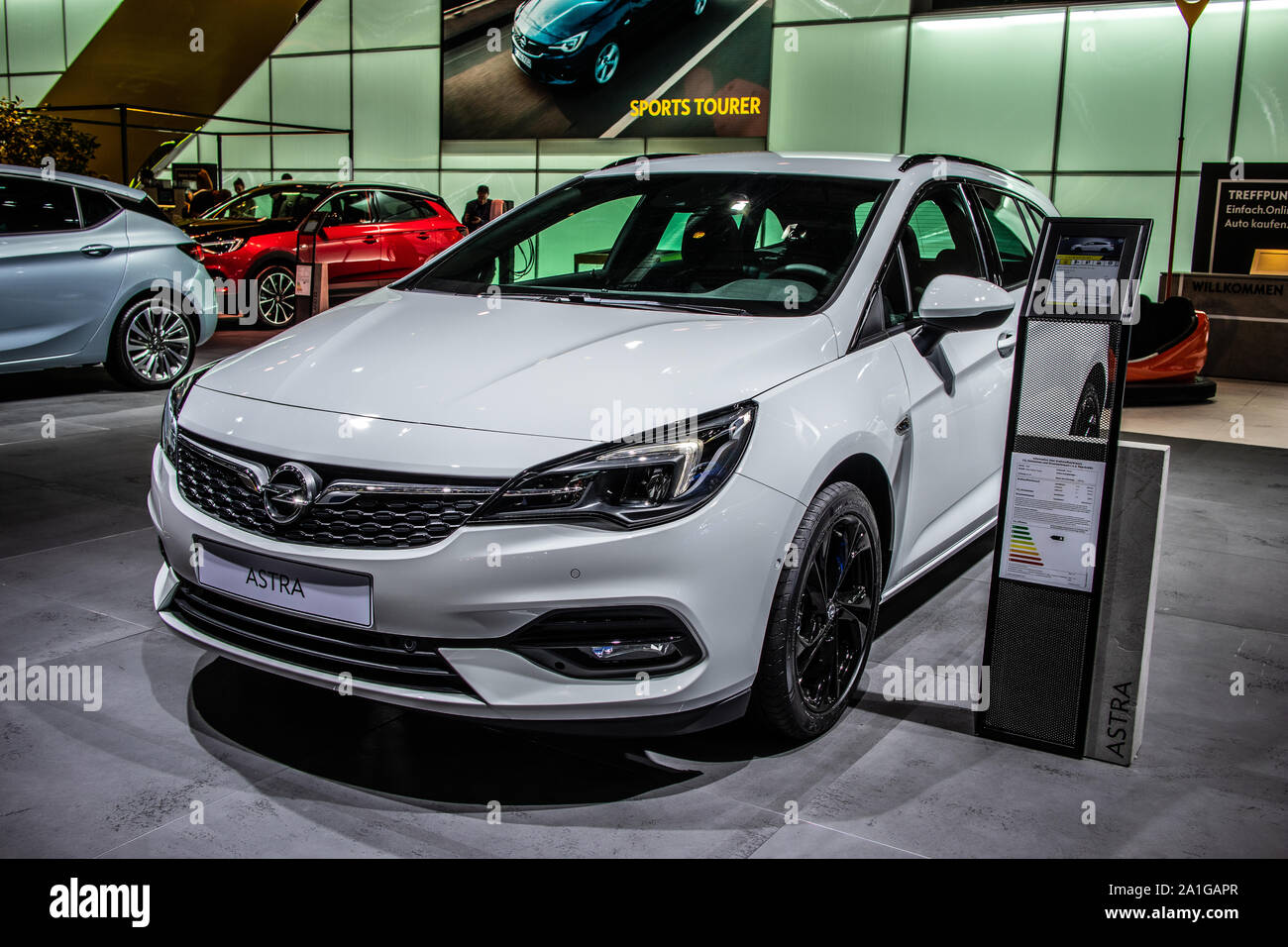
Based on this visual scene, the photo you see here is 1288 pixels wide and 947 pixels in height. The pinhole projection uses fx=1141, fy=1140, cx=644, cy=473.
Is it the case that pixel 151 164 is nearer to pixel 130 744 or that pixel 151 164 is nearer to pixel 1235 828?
pixel 130 744

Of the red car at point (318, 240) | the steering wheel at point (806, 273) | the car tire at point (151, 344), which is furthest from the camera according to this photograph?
the red car at point (318, 240)

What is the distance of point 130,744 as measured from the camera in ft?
9.67

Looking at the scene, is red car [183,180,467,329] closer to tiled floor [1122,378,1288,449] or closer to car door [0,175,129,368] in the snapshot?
car door [0,175,129,368]

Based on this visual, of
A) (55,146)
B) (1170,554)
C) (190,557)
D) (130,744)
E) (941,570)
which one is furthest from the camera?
(55,146)

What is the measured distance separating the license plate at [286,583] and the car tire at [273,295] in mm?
10180

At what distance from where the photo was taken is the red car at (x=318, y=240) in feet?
39.4

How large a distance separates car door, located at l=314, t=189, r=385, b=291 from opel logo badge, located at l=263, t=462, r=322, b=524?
10412mm

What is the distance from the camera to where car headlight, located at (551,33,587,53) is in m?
17.8

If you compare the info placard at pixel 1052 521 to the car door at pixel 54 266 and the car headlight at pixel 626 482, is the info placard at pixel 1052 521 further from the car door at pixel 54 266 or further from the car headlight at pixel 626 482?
the car door at pixel 54 266

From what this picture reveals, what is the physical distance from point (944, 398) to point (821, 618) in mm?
936

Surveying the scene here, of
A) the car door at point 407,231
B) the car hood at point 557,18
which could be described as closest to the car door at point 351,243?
the car door at point 407,231

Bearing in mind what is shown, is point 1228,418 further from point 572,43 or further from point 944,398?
point 572,43
